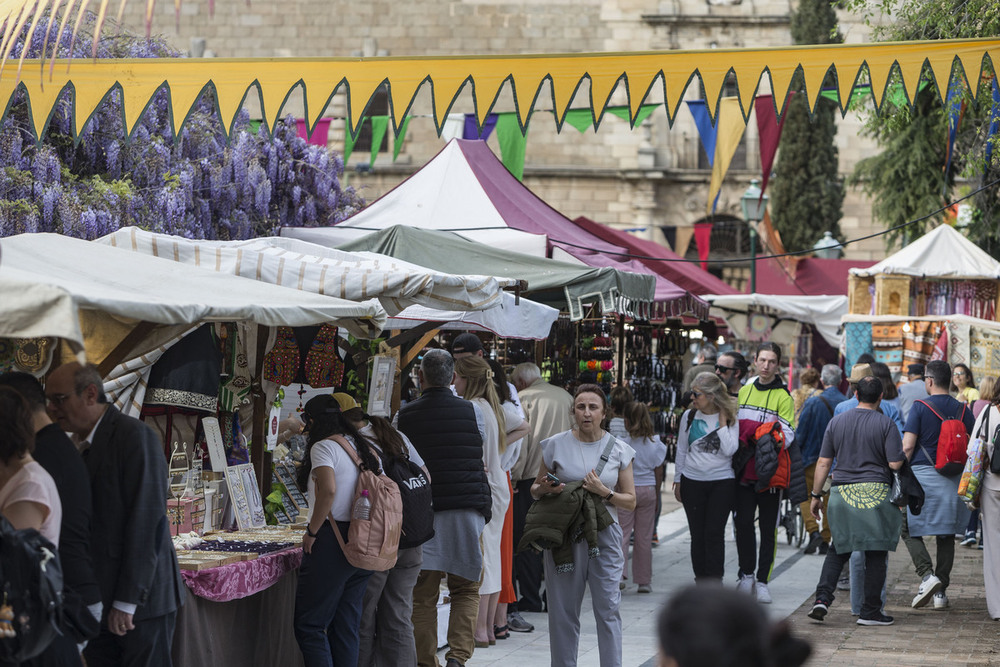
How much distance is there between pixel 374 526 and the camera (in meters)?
5.82

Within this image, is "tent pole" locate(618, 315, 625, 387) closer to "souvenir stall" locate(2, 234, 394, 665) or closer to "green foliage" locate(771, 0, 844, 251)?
"souvenir stall" locate(2, 234, 394, 665)

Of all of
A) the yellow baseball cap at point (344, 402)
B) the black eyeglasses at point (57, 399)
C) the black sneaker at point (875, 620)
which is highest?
the black eyeglasses at point (57, 399)

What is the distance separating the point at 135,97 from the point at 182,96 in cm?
31

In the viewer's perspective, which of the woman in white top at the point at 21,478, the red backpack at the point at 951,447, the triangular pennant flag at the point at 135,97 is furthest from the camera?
the red backpack at the point at 951,447

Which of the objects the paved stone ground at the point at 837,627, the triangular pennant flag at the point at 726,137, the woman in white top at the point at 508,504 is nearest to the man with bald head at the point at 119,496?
the paved stone ground at the point at 837,627

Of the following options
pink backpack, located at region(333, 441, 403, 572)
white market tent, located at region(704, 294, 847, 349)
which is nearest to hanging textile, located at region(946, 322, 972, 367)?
white market tent, located at region(704, 294, 847, 349)

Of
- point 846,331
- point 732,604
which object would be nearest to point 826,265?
point 846,331

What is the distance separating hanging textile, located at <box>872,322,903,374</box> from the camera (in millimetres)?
16547

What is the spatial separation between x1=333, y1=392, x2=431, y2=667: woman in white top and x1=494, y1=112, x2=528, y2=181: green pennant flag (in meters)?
7.60

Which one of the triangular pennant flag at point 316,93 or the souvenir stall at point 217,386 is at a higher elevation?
the triangular pennant flag at point 316,93

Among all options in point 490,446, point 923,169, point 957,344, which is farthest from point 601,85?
point 923,169

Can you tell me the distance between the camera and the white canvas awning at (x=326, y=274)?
239 inches

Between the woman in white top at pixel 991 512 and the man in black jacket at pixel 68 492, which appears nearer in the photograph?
the man in black jacket at pixel 68 492

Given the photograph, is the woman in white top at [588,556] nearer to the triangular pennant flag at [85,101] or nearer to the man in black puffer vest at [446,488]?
the man in black puffer vest at [446,488]
